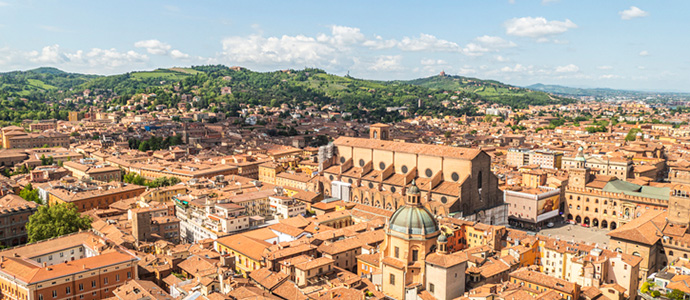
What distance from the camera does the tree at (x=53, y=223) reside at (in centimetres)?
4328

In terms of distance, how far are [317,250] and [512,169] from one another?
51336 mm

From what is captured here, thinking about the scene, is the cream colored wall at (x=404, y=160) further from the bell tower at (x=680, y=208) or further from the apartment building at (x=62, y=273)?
the apartment building at (x=62, y=273)

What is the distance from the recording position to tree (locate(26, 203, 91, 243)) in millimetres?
43281

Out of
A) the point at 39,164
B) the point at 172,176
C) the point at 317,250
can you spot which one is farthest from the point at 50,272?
the point at 39,164

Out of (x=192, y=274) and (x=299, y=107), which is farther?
Answer: (x=299, y=107)

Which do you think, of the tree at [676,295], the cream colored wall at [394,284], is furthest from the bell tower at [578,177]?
the cream colored wall at [394,284]

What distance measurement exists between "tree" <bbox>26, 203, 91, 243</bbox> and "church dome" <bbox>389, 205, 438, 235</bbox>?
29058 mm

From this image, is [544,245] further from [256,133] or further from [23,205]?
[256,133]

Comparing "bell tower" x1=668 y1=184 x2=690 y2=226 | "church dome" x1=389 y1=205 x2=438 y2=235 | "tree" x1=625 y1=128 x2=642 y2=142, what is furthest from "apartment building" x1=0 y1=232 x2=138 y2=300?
"tree" x1=625 y1=128 x2=642 y2=142

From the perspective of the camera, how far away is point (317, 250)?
38.3 meters

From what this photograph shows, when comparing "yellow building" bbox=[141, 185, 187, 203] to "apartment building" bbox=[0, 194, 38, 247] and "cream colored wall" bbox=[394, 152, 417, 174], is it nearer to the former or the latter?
"apartment building" bbox=[0, 194, 38, 247]

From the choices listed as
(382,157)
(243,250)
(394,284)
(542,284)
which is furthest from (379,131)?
(542,284)

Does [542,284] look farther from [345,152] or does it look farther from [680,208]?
[345,152]

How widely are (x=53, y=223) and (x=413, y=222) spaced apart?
1245 inches
